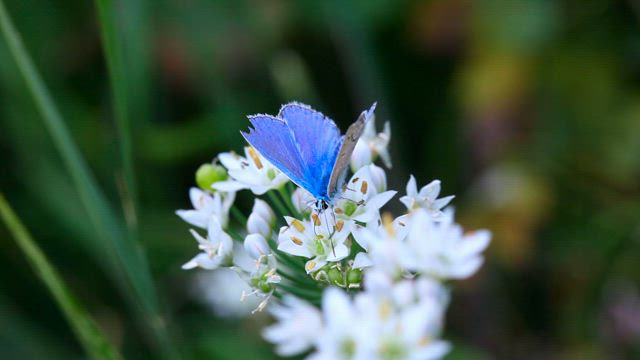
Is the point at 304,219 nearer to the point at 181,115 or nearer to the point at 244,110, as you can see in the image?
the point at 244,110

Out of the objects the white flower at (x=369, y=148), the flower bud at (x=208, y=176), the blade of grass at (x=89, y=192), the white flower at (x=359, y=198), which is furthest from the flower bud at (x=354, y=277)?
the blade of grass at (x=89, y=192)

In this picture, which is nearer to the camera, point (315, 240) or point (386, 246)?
point (386, 246)

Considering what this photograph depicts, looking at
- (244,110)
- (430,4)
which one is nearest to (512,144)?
(430,4)

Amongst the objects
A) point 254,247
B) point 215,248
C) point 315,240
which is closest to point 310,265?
point 315,240

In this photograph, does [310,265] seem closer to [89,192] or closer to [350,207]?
[350,207]

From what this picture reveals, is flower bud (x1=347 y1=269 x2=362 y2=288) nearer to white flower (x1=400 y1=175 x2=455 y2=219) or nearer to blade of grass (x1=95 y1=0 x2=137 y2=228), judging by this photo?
white flower (x1=400 y1=175 x2=455 y2=219)

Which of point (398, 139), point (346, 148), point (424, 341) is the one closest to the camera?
point (424, 341)
